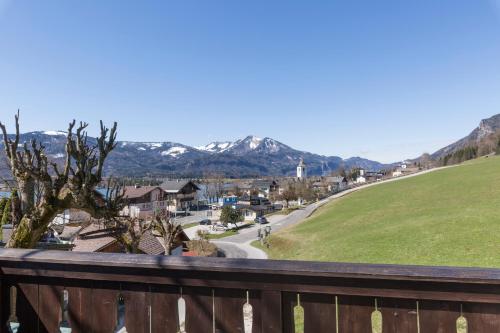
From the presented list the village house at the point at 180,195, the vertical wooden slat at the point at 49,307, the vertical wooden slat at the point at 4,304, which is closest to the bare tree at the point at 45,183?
the vertical wooden slat at the point at 4,304

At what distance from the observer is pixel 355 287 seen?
1.89 metres

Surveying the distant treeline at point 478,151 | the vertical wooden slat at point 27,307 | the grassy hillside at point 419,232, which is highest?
the distant treeline at point 478,151

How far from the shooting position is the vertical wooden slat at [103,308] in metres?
2.35

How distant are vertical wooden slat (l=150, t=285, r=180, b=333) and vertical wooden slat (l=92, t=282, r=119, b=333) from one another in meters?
0.31

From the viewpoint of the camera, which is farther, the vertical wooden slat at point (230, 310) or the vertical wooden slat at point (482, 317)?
the vertical wooden slat at point (230, 310)

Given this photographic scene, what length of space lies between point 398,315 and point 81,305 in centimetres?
216

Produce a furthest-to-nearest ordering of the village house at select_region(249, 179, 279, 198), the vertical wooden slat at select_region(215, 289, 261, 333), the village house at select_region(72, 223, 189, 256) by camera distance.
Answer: the village house at select_region(249, 179, 279, 198)
the village house at select_region(72, 223, 189, 256)
the vertical wooden slat at select_region(215, 289, 261, 333)

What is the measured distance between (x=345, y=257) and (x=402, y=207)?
674 inches

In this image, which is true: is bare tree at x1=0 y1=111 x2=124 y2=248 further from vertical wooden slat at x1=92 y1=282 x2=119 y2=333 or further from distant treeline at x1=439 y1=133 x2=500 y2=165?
distant treeline at x1=439 y1=133 x2=500 y2=165

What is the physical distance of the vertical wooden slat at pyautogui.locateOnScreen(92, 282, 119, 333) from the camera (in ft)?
7.72

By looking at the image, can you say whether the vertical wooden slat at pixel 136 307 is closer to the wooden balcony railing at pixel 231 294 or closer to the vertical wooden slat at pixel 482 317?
the wooden balcony railing at pixel 231 294

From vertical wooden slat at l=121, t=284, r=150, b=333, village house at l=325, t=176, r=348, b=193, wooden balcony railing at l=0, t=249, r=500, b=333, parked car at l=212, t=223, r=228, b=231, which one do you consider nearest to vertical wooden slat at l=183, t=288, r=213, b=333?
wooden balcony railing at l=0, t=249, r=500, b=333

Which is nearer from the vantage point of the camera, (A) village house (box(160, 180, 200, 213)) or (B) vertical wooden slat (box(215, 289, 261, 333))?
(B) vertical wooden slat (box(215, 289, 261, 333))

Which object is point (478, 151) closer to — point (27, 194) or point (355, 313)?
point (27, 194)
